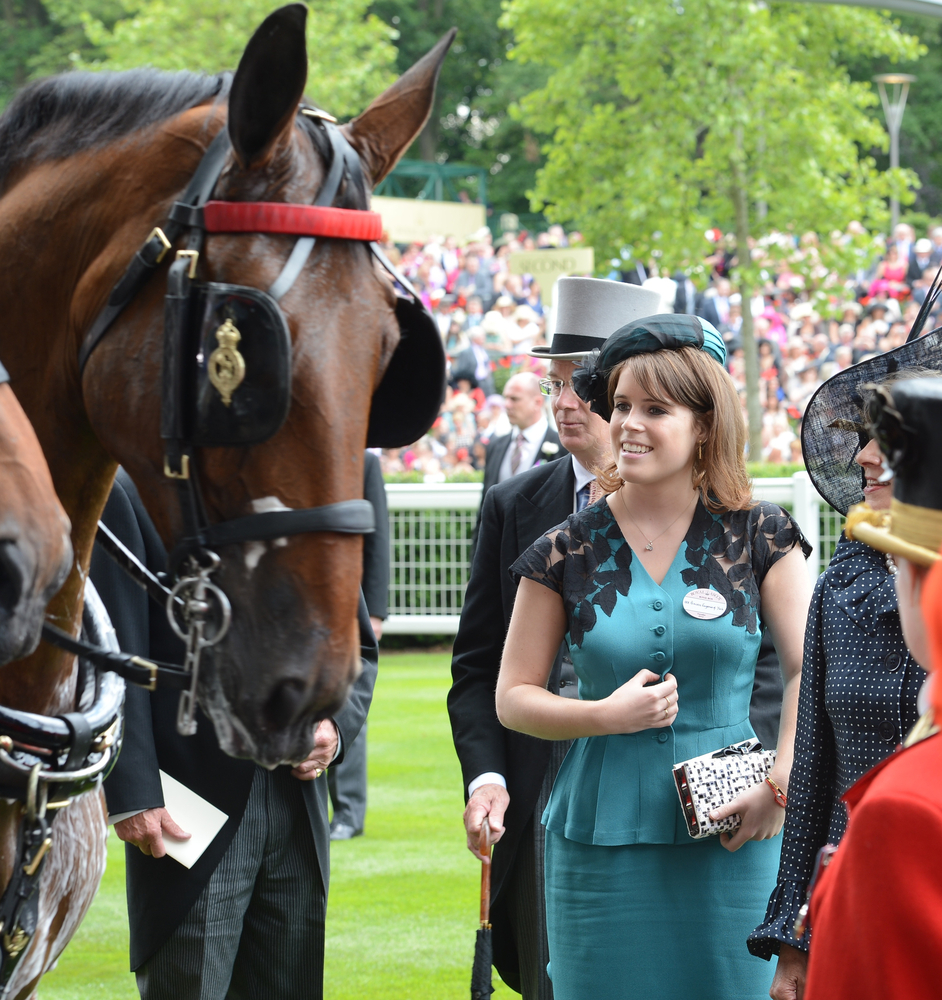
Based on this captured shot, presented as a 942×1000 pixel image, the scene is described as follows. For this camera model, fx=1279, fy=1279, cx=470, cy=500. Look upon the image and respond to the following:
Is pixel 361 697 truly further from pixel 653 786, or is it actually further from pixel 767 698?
pixel 767 698

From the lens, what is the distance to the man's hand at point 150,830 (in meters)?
3.02

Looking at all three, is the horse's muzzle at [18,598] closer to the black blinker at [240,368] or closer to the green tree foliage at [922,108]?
the black blinker at [240,368]

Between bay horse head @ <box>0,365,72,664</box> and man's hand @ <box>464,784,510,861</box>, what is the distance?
5.85 ft

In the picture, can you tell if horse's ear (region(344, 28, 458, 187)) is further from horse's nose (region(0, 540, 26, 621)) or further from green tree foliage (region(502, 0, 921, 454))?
green tree foliage (region(502, 0, 921, 454))

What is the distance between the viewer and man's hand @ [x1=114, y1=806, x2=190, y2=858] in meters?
3.02

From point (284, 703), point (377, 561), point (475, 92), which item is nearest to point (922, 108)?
point (475, 92)

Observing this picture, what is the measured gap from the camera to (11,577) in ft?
5.68

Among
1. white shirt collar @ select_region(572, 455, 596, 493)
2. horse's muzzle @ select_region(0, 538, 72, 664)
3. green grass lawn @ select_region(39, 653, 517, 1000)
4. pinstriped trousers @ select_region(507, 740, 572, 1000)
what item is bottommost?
green grass lawn @ select_region(39, 653, 517, 1000)

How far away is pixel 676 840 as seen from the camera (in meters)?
2.94

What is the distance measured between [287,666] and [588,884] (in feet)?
4.48

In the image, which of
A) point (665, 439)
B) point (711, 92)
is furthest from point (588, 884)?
point (711, 92)

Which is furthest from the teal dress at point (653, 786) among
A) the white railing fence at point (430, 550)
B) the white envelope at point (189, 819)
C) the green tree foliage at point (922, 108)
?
the green tree foliage at point (922, 108)

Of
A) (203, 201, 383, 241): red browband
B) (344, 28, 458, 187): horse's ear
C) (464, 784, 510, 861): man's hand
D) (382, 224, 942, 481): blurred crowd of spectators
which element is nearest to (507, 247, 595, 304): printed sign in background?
(382, 224, 942, 481): blurred crowd of spectators

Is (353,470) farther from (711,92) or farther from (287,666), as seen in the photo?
(711,92)
